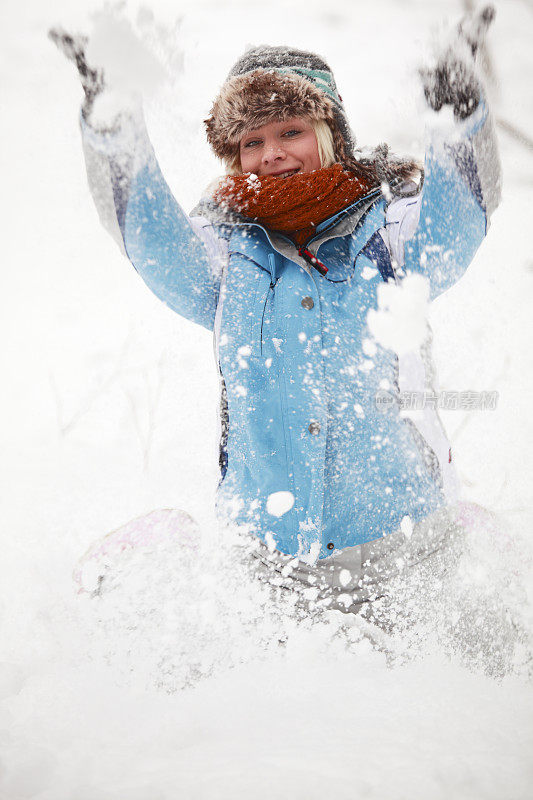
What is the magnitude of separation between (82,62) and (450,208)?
636 millimetres

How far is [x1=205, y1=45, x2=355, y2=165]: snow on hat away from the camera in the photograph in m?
0.83

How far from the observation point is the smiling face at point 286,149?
0.85 metres

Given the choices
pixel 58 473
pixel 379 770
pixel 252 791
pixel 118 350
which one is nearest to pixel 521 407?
pixel 379 770

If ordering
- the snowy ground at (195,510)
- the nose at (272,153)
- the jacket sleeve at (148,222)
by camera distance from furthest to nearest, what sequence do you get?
the nose at (272,153)
the jacket sleeve at (148,222)
the snowy ground at (195,510)

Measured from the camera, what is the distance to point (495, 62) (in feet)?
2.48

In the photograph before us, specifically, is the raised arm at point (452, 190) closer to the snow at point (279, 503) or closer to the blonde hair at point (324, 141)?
the blonde hair at point (324, 141)

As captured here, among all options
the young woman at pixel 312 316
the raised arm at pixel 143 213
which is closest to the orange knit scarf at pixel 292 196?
the young woman at pixel 312 316

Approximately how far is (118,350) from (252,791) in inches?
63.4

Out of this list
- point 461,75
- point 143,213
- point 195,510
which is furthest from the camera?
point 195,510

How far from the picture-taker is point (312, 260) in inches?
32.7

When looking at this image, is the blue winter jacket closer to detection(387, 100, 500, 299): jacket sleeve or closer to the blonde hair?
detection(387, 100, 500, 299): jacket sleeve

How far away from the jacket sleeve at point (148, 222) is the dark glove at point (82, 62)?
4cm

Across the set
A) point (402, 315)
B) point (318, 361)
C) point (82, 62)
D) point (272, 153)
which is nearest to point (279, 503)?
point (318, 361)

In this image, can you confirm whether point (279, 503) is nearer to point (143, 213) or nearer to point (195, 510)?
point (195, 510)
